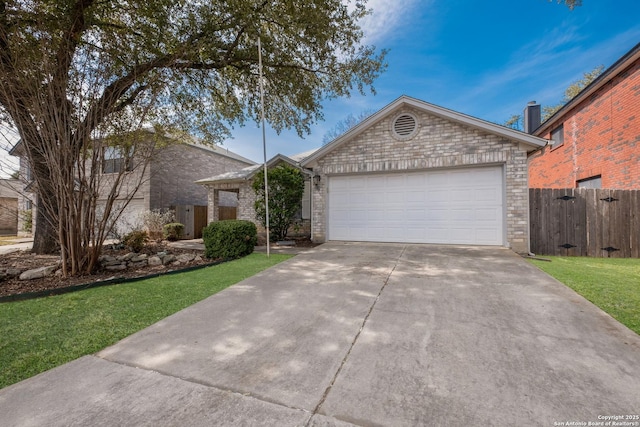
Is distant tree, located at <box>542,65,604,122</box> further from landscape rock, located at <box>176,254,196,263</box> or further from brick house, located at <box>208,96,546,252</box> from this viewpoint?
landscape rock, located at <box>176,254,196,263</box>

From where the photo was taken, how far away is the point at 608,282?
168 inches

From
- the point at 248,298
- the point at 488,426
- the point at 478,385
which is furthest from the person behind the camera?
the point at 248,298

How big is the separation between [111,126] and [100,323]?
4371 millimetres

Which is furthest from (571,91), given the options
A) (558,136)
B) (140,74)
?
(140,74)

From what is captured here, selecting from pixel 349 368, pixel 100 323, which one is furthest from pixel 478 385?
pixel 100 323

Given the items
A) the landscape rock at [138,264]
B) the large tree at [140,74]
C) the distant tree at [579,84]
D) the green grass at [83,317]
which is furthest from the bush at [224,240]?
the distant tree at [579,84]

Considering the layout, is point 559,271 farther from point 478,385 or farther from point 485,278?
point 478,385

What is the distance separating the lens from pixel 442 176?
7891 mm

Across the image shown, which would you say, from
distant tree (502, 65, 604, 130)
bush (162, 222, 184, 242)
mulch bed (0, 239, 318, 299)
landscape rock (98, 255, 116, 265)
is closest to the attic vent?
mulch bed (0, 239, 318, 299)

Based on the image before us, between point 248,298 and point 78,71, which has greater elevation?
point 78,71

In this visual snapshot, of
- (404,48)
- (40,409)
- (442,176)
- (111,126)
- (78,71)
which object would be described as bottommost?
(40,409)

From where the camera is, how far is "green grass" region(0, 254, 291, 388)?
7.62 ft

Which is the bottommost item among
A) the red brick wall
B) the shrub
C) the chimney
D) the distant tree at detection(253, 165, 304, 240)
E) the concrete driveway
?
the concrete driveway

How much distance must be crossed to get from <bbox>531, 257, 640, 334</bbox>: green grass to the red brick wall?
3.44 meters
